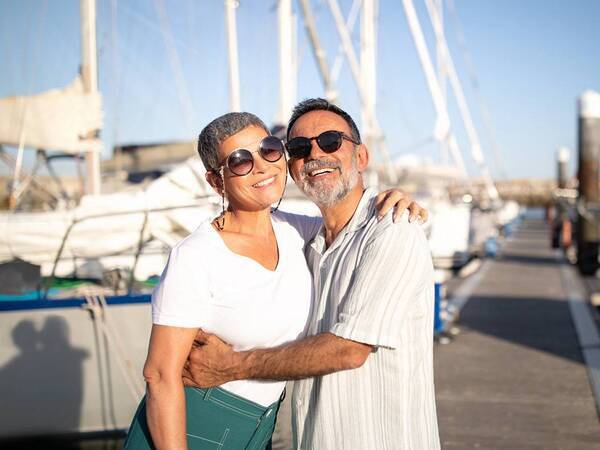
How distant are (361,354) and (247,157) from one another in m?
0.75

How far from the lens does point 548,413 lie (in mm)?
5312

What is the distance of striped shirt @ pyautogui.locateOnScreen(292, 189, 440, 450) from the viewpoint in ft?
6.34

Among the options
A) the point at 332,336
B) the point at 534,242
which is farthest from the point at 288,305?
the point at 534,242

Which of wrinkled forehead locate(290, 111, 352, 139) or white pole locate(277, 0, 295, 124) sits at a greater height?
white pole locate(277, 0, 295, 124)

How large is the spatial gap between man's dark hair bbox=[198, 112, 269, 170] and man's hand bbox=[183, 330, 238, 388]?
1.98 feet

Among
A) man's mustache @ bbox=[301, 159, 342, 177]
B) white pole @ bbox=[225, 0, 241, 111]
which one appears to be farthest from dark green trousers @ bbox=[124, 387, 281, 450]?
white pole @ bbox=[225, 0, 241, 111]

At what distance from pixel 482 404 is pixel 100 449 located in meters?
3.23

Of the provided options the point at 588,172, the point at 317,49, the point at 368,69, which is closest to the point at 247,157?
the point at 588,172

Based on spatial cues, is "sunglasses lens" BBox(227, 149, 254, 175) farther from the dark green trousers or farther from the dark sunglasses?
the dark green trousers

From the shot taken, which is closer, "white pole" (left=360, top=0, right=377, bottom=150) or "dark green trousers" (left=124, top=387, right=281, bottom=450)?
"dark green trousers" (left=124, top=387, right=281, bottom=450)

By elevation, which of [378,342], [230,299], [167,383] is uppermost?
[230,299]

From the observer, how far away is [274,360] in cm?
197

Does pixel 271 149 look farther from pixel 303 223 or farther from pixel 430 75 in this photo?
pixel 430 75

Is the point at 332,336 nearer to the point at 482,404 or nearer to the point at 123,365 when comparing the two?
the point at 123,365
